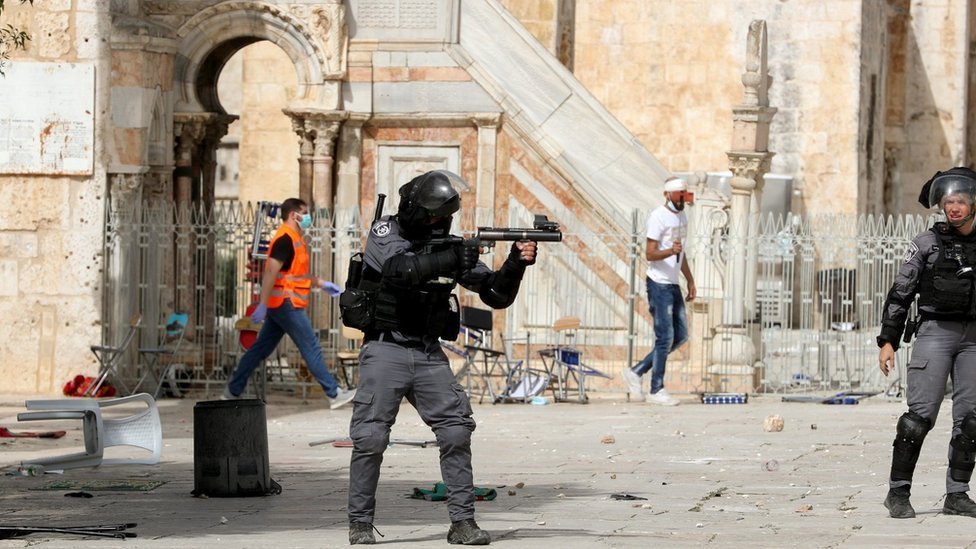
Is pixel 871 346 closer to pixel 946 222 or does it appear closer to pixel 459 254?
pixel 946 222

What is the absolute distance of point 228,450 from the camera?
38.5 feet

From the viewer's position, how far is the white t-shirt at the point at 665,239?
17.4 m

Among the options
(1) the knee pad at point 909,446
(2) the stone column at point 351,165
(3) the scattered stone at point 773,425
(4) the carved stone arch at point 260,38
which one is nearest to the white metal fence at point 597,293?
(2) the stone column at point 351,165

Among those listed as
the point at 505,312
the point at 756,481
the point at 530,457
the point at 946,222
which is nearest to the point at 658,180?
the point at 505,312

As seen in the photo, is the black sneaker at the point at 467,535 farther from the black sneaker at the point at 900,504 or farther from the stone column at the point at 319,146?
the stone column at the point at 319,146

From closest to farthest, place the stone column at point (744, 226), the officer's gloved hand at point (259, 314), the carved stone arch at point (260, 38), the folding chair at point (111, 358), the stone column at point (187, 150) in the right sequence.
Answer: the officer's gloved hand at point (259, 314) → the folding chair at point (111, 358) → the stone column at point (744, 226) → the carved stone arch at point (260, 38) → the stone column at point (187, 150)

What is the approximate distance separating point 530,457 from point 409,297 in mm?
4419

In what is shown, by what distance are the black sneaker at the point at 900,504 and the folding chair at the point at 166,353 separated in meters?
8.89

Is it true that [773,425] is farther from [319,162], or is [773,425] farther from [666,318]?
[319,162]

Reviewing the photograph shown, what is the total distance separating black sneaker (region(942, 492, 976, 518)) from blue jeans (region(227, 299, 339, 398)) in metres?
7.21

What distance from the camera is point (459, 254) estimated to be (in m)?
9.80

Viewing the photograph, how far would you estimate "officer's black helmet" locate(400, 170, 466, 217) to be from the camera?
9.78 m

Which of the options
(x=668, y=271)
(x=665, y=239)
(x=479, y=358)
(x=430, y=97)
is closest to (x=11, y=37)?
(x=430, y=97)

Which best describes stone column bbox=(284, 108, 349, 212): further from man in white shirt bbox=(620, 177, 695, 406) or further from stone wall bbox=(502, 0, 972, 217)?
stone wall bbox=(502, 0, 972, 217)
